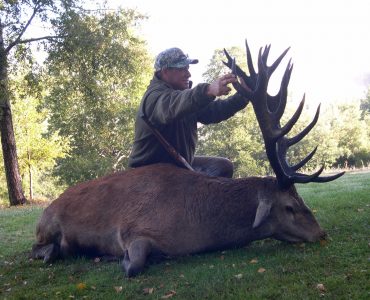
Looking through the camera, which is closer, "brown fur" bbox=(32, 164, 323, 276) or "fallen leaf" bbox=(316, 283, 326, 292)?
"fallen leaf" bbox=(316, 283, 326, 292)

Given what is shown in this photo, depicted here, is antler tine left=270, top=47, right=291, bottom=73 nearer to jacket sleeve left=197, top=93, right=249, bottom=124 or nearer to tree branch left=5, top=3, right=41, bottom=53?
jacket sleeve left=197, top=93, right=249, bottom=124

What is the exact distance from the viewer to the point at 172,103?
5492 mm

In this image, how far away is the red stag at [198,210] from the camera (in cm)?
525

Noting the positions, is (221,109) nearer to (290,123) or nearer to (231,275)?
(290,123)

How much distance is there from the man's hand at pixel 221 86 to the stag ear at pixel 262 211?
1284 mm

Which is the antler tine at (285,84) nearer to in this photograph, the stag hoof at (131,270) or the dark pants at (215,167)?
the dark pants at (215,167)

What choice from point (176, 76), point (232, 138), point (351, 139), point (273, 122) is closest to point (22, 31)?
point (176, 76)

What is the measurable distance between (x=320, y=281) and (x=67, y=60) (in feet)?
59.1

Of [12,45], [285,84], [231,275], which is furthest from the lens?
[12,45]

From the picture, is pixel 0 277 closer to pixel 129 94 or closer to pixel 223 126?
pixel 129 94

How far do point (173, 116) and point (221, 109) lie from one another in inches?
57.1

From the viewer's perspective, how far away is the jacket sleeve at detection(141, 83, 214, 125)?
17.1ft

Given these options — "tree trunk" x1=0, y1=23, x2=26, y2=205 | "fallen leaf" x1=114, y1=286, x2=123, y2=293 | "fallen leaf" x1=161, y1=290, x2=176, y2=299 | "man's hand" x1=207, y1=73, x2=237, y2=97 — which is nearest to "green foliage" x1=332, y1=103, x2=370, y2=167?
"tree trunk" x1=0, y1=23, x2=26, y2=205

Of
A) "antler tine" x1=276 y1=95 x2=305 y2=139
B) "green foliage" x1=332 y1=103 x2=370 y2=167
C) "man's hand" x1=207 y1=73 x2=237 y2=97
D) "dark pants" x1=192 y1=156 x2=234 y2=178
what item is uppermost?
"man's hand" x1=207 y1=73 x2=237 y2=97
